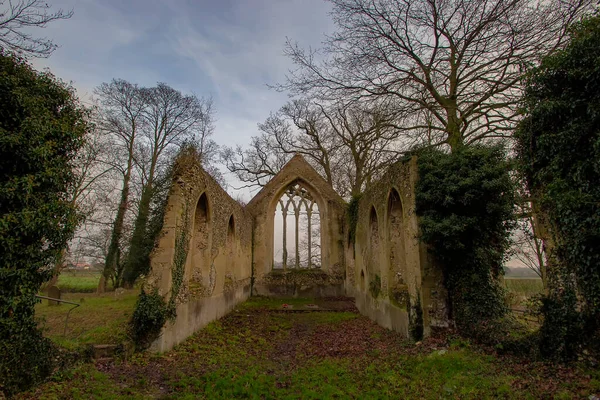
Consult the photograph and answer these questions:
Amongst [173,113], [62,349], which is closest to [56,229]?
[62,349]

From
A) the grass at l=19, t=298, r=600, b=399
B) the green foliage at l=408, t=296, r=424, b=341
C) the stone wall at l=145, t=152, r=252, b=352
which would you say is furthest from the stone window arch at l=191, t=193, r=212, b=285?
the green foliage at l=408, t=296, r=424, b=341

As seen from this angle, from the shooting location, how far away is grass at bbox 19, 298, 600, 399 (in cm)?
476

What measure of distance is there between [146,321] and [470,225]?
7.03 meters

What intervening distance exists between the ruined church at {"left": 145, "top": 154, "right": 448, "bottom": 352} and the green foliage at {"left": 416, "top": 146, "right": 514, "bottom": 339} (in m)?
0.42

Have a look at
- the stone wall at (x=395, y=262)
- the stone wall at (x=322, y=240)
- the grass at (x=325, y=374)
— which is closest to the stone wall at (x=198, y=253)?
the grass at (x=325, y=374)

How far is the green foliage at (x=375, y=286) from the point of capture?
10932mm

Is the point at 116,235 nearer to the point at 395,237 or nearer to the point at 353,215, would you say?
the point at 353,215

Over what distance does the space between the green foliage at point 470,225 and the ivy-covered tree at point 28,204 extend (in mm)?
7180

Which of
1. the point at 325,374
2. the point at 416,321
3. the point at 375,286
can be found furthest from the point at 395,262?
the point at 325,374

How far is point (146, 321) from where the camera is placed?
22.7 feet

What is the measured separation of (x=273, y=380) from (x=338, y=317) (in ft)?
22.2

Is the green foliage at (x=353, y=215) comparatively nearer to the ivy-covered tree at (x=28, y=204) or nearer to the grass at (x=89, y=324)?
the grass at (x=89, y=324)

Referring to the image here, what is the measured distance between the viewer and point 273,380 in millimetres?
5793

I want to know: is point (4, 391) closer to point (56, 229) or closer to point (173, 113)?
point (56, 229)
